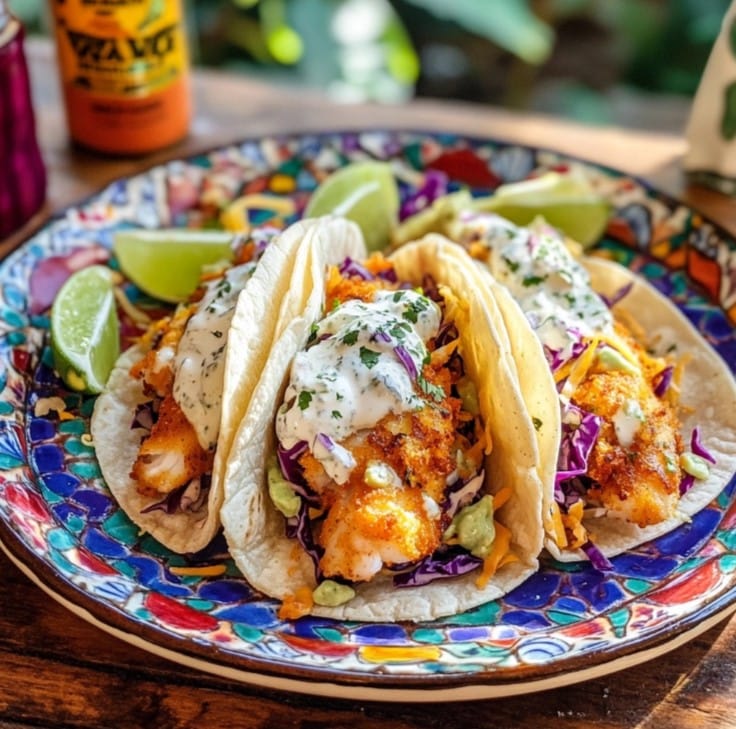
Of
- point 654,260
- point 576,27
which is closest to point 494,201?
point 654,260

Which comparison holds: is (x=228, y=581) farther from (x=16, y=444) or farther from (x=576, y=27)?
(x=576, y=27)

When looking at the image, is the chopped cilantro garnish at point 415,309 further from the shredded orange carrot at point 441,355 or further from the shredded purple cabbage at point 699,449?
the shredded purple cabbage at point 699,449

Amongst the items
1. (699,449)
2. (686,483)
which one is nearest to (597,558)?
(686,483)

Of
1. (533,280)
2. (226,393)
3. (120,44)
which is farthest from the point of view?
(120,44)

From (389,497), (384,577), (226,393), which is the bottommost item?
(384,577)

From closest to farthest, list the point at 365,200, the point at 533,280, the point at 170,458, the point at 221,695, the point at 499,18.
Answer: the point at 221,695, the point at 170,458, the point at 533,280, the point at 365,200, the point at 499,18

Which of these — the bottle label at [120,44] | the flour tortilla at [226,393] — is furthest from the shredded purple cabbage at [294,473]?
the bottle label at [120,44]

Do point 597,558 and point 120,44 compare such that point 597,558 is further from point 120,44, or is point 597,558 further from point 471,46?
point 471,46

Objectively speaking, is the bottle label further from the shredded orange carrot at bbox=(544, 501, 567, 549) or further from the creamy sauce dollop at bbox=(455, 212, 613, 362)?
the shredded orange carrot at bbox=(544, 501, 567, 549)
